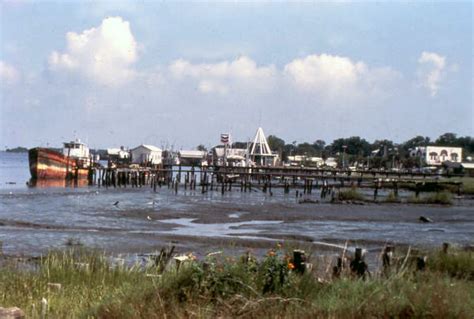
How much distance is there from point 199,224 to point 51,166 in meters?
48.5

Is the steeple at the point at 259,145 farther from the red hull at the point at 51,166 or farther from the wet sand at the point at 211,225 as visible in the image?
the wet sand at the point at 211,225

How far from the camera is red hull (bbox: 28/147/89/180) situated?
7750cm

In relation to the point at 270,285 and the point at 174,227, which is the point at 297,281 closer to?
the point at 270,285

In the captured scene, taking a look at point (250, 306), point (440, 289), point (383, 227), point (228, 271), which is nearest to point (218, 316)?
point (250, 306)

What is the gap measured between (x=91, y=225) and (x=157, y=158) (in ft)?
378

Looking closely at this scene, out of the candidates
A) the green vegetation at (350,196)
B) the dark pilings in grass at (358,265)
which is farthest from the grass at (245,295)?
the green vegetation at (350,196)

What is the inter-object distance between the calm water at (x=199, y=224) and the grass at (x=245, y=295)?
463 inches

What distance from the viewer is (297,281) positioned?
1041cm

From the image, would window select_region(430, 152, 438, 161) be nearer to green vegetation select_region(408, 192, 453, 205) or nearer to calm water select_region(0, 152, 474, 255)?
green vegetation select_region(408, 192, 453, 205)

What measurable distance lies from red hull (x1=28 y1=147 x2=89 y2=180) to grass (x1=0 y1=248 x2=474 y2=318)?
6771 centimetres

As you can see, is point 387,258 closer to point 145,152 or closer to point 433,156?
point 145,152

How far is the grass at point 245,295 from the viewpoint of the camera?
9.00 meters

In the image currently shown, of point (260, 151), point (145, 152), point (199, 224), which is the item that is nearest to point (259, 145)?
point (260, 151)

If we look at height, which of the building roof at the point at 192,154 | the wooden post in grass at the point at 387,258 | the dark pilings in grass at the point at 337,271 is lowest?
the dark pilings in grass at the point at 337,271
